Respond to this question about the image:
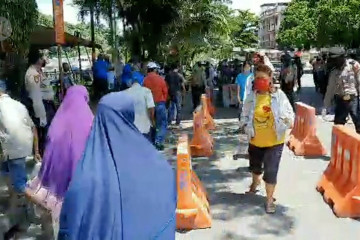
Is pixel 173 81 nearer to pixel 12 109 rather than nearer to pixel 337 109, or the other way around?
pixel 337 109

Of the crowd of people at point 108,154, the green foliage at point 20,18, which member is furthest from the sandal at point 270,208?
the green foliage at point 20,18

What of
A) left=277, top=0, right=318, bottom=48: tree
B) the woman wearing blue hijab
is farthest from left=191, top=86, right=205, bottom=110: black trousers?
left=277, top=0, right=318, bottom=48: tree

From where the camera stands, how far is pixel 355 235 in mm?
5086

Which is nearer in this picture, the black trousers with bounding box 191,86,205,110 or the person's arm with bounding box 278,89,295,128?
the person's arm with bounding box 278,89,295,128

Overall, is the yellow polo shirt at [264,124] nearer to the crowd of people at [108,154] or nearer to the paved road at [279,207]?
the crowd of people at [108,154]

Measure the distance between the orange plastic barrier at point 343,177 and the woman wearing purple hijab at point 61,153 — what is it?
3072mm

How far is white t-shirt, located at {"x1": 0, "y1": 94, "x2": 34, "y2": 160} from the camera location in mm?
4855

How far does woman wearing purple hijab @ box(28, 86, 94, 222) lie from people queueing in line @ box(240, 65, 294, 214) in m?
2.32

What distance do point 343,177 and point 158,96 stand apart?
4.25 m

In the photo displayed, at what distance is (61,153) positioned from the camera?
3785mm

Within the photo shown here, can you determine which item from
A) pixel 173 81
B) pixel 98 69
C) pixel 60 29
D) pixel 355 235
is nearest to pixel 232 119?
pixel 173 81

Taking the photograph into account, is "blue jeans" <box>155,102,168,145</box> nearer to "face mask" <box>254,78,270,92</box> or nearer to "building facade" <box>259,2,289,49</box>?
"face mask" <box>254,78,270,92</box>

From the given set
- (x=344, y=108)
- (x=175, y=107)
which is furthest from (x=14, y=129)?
(x=175, y=107)

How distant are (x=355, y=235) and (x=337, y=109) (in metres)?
3.10
